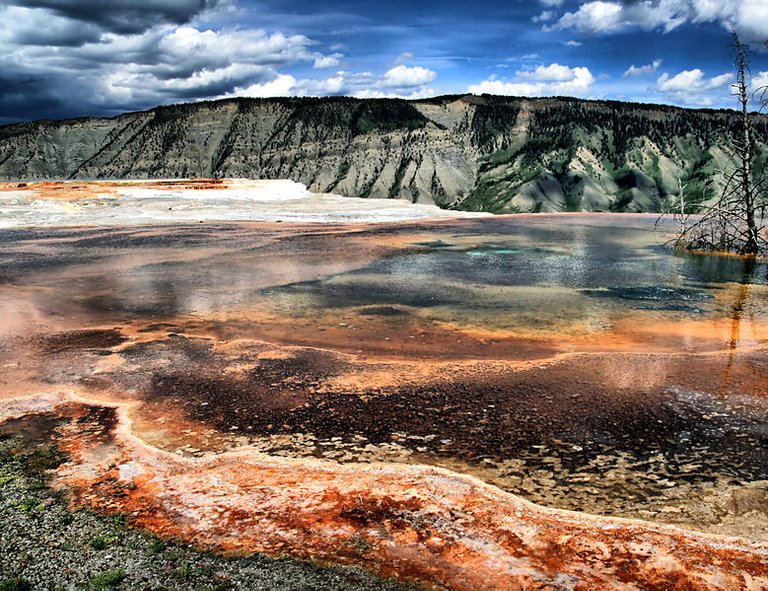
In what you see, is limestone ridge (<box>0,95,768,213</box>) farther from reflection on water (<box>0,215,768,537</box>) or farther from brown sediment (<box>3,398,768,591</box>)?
brown sediment (<box>3,398,768,591</box>)

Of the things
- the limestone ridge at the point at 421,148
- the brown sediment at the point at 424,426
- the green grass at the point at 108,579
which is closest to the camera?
the green grass at the point at 108,579

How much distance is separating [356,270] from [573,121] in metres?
77.0

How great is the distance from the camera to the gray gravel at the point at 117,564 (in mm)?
3951

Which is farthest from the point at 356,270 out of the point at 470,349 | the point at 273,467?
the point at 273,467

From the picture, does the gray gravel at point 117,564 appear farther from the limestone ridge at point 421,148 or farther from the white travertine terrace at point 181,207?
the limestone ridge at point 421,148

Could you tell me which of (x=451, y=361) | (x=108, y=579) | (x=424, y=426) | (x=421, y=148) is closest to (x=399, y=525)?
(x=424, y=426)

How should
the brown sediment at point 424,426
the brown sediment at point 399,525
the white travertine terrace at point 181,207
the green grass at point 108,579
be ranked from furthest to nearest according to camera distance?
1. the white travertine terrace at point 181,207
2. the brown sediment at point 424,426
3. the brown sediment at point 399,525
4. the green grass at point 108,579

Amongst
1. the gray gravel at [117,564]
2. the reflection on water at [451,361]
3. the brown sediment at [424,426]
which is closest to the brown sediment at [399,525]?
the brown sediment at [424,426]

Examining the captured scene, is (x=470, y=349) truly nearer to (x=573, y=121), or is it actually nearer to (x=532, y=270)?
(x=532, y=270)

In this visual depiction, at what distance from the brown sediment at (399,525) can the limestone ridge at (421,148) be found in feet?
238

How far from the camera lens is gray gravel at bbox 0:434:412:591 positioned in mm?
3951

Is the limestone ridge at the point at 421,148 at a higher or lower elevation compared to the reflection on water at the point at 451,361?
higher

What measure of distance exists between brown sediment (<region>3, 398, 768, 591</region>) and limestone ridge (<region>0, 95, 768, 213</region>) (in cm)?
7261

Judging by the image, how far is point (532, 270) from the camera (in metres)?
15.8
